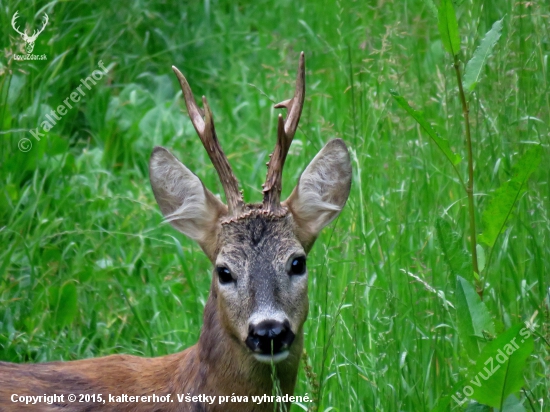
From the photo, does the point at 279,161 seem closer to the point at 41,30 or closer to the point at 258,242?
the point at 258,242

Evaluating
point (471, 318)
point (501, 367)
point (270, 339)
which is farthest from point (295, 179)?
point (501, 367)

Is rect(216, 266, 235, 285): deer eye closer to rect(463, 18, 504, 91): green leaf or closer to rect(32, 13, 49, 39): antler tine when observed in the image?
rect(463, 18, 504, 91): green leaf

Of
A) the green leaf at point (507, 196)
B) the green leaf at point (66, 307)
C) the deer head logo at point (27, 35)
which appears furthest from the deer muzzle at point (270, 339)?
the deer head logo at point (27, 35)

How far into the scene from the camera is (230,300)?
373 centimetres

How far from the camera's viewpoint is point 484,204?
499 cm

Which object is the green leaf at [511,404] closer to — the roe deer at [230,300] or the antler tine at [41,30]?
the roe deer at [230,300]

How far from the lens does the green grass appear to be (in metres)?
4.42

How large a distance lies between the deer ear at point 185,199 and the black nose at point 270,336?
565mm

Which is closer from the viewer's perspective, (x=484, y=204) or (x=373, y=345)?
(x=373, y=345)

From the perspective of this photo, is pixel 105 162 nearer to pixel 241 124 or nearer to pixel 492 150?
pixel 241 124

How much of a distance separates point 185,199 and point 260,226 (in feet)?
1.43

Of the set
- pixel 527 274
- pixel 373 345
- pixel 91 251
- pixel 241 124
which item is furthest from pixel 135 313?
pixel 241 124

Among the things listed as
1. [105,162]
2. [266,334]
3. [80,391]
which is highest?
[105,162]

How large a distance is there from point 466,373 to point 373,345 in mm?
1040
